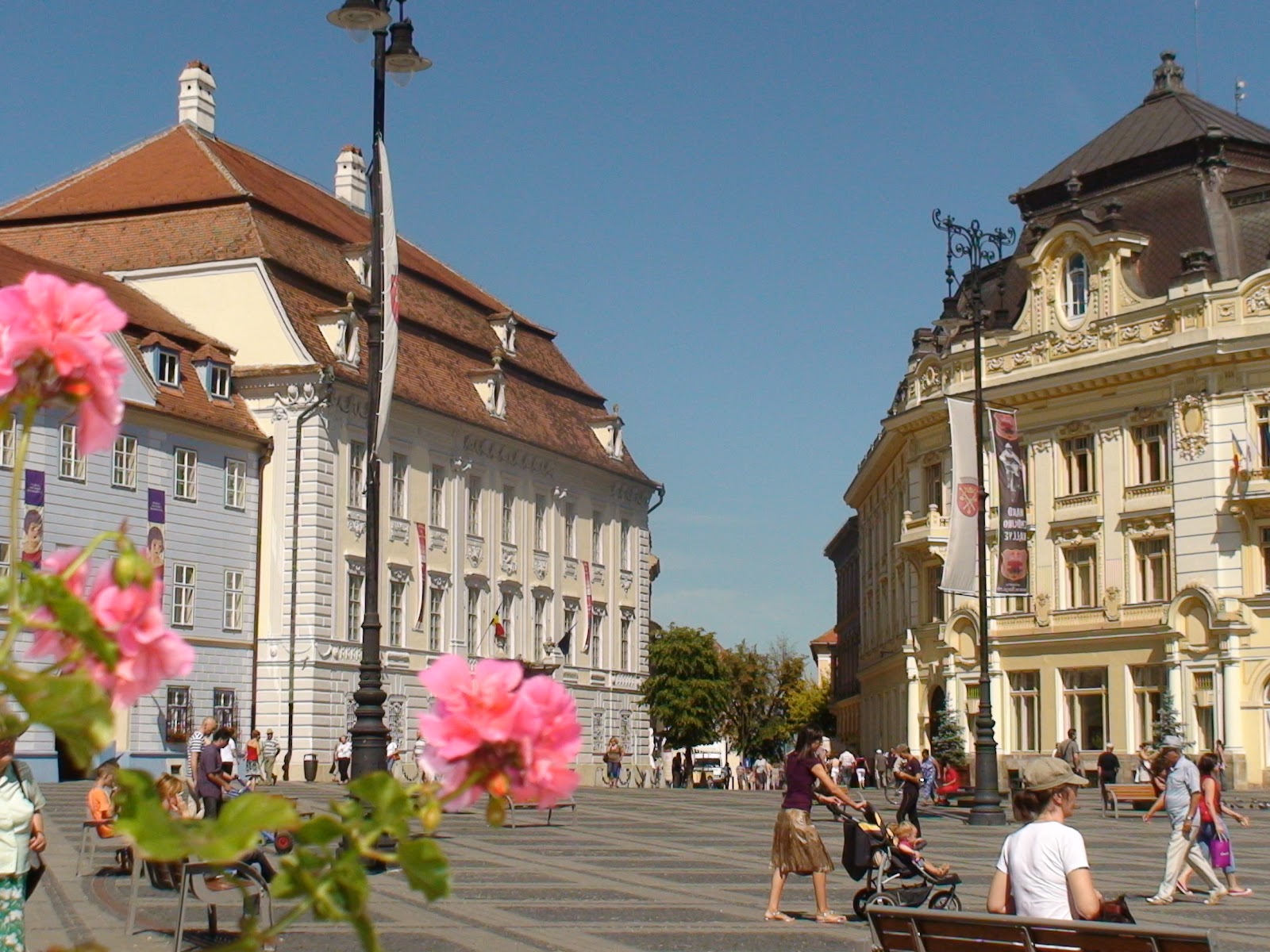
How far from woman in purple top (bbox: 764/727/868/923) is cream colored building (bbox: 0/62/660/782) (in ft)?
104

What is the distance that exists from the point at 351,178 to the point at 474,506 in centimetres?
1465

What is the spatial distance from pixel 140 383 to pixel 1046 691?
25.9m

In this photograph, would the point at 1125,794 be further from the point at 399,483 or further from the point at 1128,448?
the point at 399,483

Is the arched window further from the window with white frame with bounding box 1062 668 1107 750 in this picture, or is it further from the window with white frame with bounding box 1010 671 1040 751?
the window with white frame with bounding box 1010 671 1040 751

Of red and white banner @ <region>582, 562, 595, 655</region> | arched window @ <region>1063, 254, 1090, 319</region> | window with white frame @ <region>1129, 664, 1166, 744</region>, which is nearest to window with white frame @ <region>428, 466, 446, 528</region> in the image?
red and white banner @ <region>582, 562, 595, 655</region>

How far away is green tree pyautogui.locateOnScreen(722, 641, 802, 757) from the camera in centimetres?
9262

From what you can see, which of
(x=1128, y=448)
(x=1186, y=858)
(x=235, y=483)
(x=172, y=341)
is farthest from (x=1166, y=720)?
(x=1186, y=858)

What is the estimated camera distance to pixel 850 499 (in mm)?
81438

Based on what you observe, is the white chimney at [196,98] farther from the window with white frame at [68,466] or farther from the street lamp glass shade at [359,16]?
the street lamp glass shade at [359,16]

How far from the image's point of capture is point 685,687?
72.9 m

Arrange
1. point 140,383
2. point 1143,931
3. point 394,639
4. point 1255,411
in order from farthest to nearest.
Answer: point 394,639, point 1255,411, point 140,383, point 1143,931

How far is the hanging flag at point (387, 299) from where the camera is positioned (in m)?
19.4

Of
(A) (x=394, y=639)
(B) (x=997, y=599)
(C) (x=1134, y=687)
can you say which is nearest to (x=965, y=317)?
(B) (x=997, y=599)

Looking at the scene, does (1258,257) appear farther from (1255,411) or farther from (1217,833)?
(1217,833)
